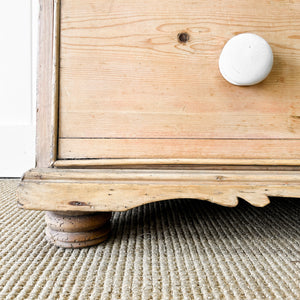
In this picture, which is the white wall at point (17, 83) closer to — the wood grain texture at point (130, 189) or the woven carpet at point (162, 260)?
the woven carpet at point (162, 260)

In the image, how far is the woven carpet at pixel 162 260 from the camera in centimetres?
42

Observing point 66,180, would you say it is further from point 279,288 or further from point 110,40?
point 279,288

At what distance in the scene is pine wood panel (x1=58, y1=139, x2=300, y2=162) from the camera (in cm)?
51

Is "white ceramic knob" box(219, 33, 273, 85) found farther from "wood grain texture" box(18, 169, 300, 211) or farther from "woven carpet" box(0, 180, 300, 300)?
"woven carpet" box(0, 180, 300, 300)

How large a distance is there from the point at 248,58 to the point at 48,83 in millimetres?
324

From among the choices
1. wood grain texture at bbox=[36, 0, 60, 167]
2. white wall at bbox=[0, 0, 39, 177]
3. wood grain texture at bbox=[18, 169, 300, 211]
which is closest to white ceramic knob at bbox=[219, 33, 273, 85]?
wood grain texture at bbox=[18, 169, 300, 211]

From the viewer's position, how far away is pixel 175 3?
1.69ft

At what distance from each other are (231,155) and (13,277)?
38 cm

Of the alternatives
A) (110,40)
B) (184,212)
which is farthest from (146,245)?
(110,40)

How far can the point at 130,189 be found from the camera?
1.63 feet

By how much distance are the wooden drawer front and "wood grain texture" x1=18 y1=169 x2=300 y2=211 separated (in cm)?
4

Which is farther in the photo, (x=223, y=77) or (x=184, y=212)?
(x=184, y=212)

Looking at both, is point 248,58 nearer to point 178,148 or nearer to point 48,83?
point 178,148

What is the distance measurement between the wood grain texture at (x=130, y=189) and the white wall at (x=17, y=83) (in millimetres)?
726
